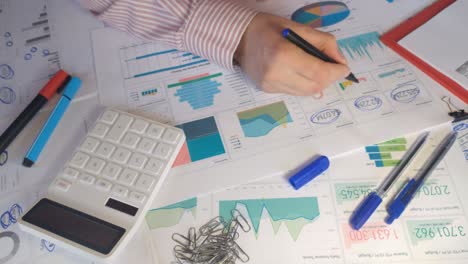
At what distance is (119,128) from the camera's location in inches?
20.3

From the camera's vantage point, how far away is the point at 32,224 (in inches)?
17.2

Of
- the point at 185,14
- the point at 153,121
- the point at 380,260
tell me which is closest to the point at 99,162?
the point at 153,121

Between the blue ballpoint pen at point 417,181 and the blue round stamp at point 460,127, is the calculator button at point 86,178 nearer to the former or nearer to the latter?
the blue ballpoint pen at point 417,181

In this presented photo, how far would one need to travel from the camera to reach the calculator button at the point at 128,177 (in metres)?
0.47

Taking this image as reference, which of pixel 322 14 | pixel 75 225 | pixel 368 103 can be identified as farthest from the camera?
pixel 322 14

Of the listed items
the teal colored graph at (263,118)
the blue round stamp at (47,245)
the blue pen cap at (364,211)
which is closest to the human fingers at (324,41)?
the teal colored graph at (263,118)

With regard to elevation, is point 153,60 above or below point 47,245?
above

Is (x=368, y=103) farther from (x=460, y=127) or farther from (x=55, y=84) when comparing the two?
(x=55, y=84)

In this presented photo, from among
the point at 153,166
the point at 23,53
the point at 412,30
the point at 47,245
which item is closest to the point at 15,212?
the point at 47,245

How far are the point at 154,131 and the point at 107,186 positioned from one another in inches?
3.8

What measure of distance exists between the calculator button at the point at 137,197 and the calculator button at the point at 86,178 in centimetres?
5

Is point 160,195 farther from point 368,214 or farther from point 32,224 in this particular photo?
point 368,214

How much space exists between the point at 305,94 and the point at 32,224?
39 centimetres

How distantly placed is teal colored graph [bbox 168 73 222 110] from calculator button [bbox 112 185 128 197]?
0.52 ft
